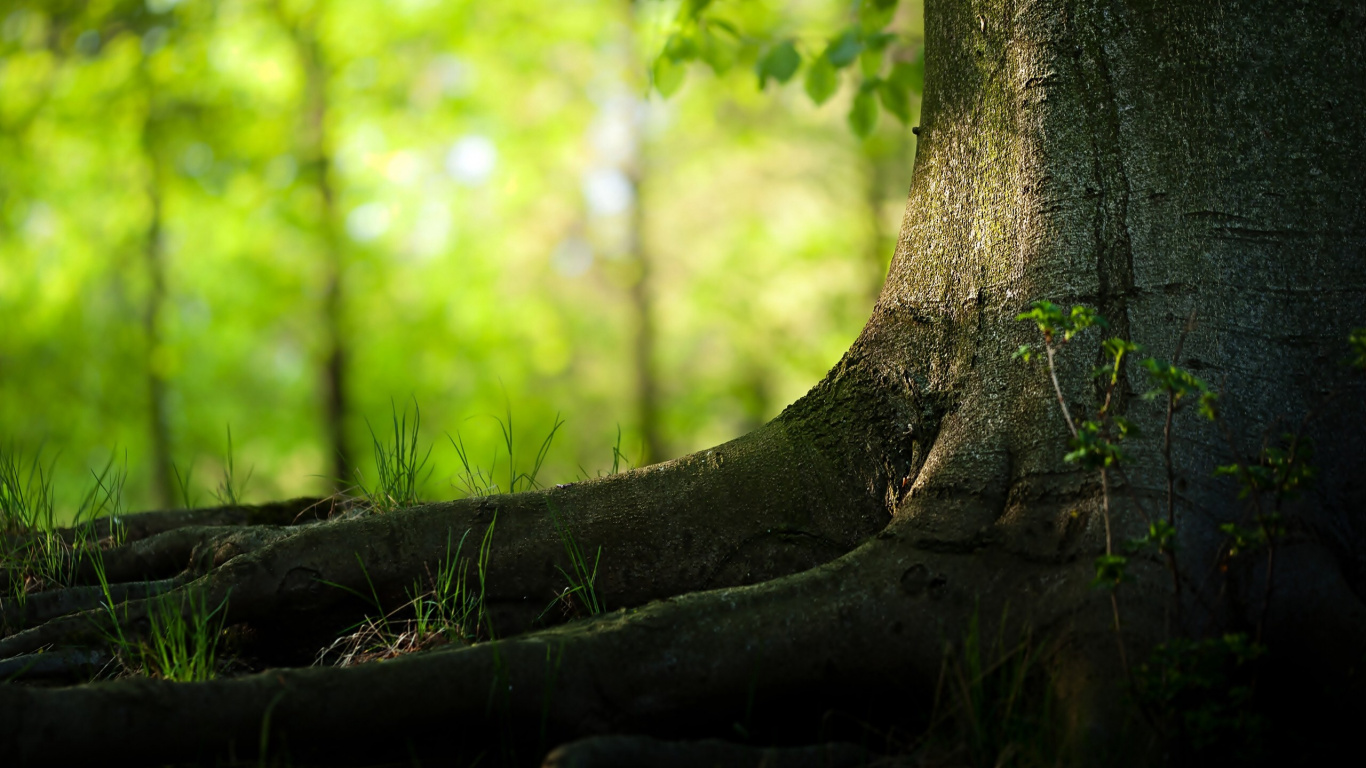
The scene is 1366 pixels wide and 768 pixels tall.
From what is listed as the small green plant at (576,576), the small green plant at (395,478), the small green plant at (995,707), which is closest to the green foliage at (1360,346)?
the small green plant at (995,707)

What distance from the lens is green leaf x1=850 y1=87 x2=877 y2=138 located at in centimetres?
394

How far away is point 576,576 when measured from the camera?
87.1 inches

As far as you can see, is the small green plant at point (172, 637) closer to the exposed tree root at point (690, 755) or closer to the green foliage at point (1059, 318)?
the exposed tree root at point (690, 755)

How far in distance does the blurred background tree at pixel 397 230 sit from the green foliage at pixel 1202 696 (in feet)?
28.0

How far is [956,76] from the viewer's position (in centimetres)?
228

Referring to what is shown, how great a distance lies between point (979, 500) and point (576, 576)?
1001 mm

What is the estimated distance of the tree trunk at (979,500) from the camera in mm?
1589

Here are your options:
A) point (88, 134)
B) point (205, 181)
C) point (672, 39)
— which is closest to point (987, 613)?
point (672, 39)

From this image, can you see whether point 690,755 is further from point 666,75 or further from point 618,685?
point 666,75

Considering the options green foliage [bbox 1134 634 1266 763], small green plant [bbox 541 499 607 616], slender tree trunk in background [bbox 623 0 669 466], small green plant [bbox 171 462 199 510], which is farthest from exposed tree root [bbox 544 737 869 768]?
slender tree trunk in background [bbox 623 0 669 466]

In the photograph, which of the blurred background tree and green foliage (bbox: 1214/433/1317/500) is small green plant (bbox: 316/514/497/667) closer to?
green foliage (bbox: 1214/433/1317/500)

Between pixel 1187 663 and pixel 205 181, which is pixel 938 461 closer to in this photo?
pixel 1187 663

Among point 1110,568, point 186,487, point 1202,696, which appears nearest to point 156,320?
point 186,487

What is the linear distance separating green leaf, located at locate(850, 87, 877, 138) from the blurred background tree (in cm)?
560
